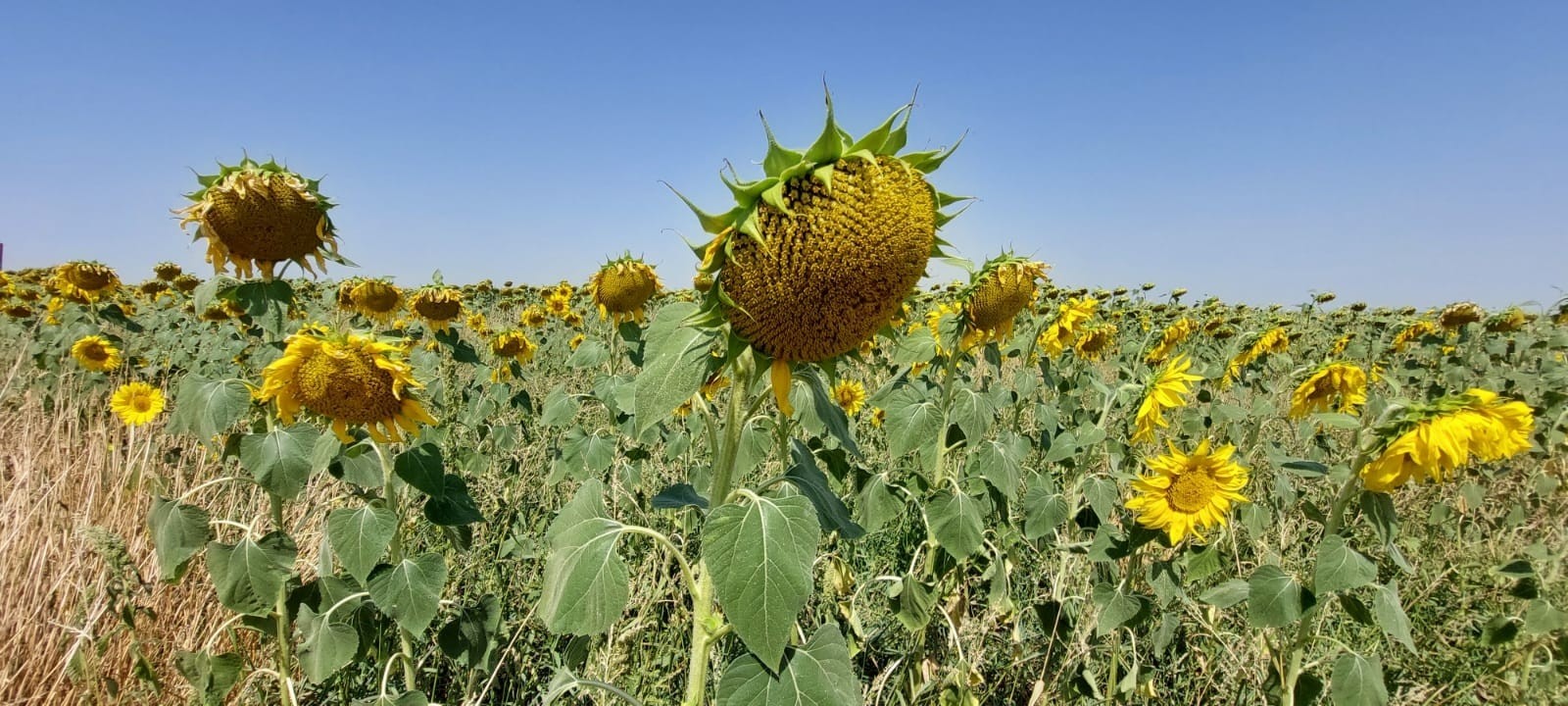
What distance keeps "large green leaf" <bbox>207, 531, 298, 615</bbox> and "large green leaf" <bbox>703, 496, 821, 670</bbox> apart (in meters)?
1.40

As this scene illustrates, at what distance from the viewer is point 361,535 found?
1793 mm

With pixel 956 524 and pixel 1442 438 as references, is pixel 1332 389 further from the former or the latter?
pixel 956 524

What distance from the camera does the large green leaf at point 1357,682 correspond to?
1.95 m

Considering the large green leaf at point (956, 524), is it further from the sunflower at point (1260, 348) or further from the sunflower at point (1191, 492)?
the sunflower at point (1260, 348)

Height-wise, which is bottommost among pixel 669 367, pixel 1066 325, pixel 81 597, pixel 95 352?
pixel 81 597

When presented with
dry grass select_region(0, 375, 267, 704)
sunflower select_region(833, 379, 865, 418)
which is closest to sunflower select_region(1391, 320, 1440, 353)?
sunflower select_region(833, 379, 865, 418)

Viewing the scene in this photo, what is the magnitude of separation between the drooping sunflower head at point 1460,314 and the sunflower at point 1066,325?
4.40 meters

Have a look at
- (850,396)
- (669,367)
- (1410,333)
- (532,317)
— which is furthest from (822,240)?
(1410,333)

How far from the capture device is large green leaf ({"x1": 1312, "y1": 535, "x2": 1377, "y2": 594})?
1858 mm

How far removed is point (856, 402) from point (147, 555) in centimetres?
411

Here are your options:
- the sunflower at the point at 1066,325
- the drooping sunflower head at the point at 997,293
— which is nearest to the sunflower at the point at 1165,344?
the sunflower at the point at 1066,325

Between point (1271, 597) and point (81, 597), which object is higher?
point (81, 597)

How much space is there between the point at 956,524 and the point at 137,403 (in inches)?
200

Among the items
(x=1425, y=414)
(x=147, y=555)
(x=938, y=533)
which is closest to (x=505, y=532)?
(x=147, y=555)
